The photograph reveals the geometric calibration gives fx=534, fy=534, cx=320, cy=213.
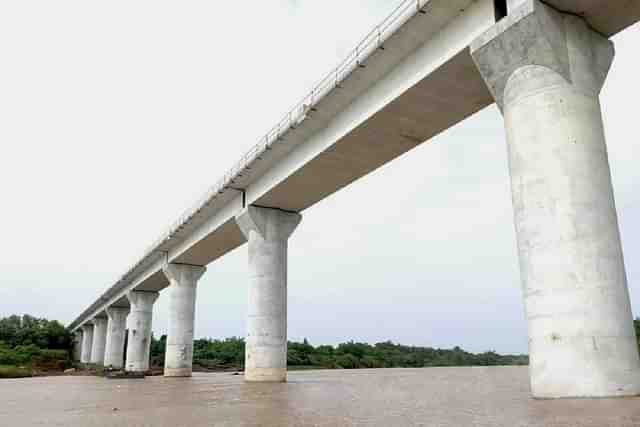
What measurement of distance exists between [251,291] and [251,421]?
60.4ft

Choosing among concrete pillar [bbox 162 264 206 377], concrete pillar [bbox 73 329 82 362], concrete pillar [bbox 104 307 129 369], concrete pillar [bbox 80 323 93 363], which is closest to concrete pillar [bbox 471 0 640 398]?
concrete pillar [bbox 162 264 206 377]

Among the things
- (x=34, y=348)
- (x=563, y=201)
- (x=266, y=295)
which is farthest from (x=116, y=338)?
(x=563, y=201)

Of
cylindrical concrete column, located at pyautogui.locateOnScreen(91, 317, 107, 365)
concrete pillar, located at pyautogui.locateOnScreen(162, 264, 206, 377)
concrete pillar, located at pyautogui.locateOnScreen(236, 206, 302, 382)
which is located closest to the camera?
concrete pillar, located at pyautogui.locateOnScreen(236, 206, 302, 382)

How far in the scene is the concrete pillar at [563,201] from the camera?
36.7ft

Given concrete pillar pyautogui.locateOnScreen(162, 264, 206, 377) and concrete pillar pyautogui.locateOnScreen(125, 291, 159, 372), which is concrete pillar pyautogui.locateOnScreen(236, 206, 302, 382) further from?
concrete pillar pyautogui.locateOnScreen(125, 291, 159, 372)

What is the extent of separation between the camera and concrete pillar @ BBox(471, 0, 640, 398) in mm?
11195

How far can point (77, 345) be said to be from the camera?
365ft

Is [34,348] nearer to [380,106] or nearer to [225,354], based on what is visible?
[225,354]

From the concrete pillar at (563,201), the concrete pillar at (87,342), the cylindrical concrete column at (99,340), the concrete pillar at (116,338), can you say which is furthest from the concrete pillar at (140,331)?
the concrete pillar at (87,342)

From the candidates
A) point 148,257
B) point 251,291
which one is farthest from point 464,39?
point 148,257

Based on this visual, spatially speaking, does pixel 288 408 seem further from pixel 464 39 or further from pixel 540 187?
pixel 464 39

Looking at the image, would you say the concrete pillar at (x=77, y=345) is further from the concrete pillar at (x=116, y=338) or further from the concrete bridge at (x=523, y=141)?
the concrete bridge at (x=523, y=141)

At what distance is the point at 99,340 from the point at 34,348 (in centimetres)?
983

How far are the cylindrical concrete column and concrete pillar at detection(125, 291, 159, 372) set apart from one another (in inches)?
1232
